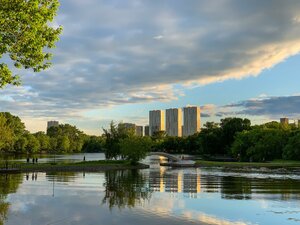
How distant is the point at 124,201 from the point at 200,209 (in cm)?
576

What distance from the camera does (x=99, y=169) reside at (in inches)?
2464

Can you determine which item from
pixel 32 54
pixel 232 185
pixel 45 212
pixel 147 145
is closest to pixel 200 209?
pixel 45 212

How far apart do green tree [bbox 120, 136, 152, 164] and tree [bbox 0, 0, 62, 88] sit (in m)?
52.3

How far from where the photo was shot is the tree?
19375 millimetres

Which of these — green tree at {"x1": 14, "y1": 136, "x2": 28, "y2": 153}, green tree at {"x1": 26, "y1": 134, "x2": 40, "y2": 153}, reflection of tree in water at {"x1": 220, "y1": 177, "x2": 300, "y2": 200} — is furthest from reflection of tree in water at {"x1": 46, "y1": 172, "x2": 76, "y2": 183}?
green tree at {"x1": 26, "y1": 134, "x2": 40, "y2": 153}

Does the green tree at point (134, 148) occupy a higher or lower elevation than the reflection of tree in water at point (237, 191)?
higher

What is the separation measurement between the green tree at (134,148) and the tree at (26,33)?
5232 centimetres

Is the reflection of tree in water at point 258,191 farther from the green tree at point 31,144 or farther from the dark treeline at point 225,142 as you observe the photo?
the green tree at point 31,144

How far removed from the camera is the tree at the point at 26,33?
63.6 feet

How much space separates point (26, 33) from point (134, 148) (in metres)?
55.4

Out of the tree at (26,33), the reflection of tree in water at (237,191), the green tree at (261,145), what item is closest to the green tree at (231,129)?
the green tree at (261,145)

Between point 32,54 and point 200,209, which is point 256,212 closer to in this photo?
point 200,209

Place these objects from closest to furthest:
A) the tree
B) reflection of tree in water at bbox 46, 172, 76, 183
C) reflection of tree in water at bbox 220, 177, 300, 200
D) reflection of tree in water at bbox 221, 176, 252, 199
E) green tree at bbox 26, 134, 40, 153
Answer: the tree, reflection of tree in water at bbox 220, 177, 300, 200, reflection of tree in water at bbox 221, 176, 252, 199, reflection of tree in water at bbox 46, 172, 76, 183, green tree at bbox 26, 134, 40, 153

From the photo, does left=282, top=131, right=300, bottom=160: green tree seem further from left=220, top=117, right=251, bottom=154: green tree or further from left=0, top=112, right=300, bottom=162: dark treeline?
left=220, top=117, right=251, bottom=154: green tree
